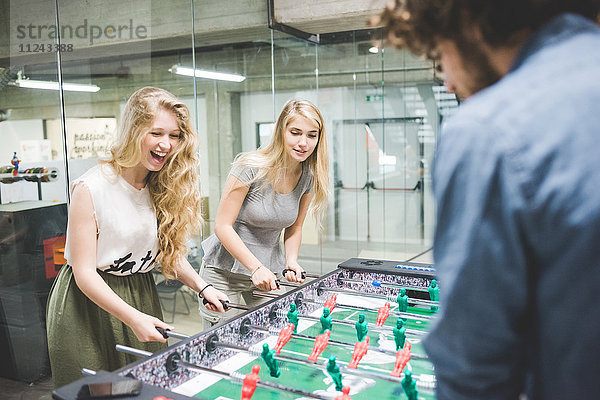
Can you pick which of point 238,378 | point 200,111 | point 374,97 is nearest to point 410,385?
point 238,378

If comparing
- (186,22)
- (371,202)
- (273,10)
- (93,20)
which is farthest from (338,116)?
(93,20)

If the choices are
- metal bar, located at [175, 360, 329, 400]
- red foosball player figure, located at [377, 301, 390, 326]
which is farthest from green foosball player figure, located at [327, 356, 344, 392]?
red foosball player figure, located at [377, 301, 390, 326]

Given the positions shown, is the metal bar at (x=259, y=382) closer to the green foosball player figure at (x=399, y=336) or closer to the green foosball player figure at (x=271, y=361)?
the green foosball player figure at (x=271, y=361)

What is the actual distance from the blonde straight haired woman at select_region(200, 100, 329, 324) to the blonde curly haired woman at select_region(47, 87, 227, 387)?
465mm

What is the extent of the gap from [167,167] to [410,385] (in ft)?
4.13

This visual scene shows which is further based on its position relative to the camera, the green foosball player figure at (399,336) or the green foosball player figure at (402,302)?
the green foosball player figure at (402,302)

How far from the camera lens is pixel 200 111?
4.28 meters

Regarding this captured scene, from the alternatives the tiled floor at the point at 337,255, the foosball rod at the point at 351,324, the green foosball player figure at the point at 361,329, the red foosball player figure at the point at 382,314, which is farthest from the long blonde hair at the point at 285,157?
the tiled floor at the point at 337,255

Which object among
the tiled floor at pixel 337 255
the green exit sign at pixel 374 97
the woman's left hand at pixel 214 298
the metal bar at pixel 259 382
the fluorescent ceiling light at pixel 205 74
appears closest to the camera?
the metal bar at pixel 259 382

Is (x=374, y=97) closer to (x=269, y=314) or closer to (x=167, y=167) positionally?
(x=167, y=167)

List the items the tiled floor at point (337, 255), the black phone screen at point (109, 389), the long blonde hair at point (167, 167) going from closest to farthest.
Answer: the black phone screen at point (109, 389) < the long blonde hair at point (167, 167) < the tiled floor at point (337, 255)

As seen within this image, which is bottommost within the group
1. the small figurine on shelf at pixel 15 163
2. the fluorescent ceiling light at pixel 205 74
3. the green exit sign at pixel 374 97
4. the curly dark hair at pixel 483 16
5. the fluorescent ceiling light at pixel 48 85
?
the small figurine on shelf at pixel 15 163

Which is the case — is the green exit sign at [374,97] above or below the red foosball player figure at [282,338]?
above

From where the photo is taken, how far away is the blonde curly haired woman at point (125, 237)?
1862mm
